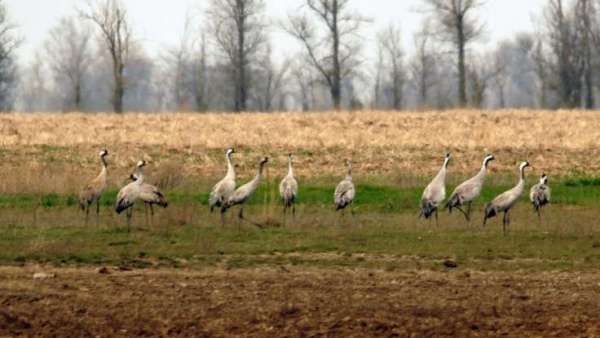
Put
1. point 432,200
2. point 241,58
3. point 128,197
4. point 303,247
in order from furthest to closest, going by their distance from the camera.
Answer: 1. point 241,58
2. point 432,200
3. point 128,197
4. point 303,247

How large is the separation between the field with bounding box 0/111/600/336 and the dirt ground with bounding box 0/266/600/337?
0.03 meters

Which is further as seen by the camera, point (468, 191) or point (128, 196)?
point (468, 191)

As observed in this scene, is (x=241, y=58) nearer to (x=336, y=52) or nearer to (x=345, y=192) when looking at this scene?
(x=336, y=52)

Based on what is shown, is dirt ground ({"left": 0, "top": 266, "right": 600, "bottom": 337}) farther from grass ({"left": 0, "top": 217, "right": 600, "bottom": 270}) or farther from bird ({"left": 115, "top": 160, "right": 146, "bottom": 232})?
bird ({"left": 115, "top": 160, "right": 146, "bottom": 232})

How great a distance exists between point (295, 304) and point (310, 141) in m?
27.8

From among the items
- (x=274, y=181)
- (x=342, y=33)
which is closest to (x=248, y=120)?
(x=274, y=181)

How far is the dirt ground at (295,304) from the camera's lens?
44.4ft

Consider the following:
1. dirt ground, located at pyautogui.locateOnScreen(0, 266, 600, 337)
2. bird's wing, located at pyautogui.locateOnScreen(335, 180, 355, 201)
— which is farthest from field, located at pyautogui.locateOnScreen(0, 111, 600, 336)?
bird's wing, located at pyautogui.locateOnScreen(335, 180, 355, 201)

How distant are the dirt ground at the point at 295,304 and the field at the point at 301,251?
0.11 feet

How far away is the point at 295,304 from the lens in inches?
568

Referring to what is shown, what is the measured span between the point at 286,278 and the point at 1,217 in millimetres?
9320

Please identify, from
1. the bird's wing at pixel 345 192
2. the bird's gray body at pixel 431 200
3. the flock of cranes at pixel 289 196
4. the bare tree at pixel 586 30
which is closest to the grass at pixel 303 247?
the bird's gray body at pixel 431 200

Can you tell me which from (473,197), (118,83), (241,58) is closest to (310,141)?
(473,197)

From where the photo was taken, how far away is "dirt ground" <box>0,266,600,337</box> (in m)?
13.5
